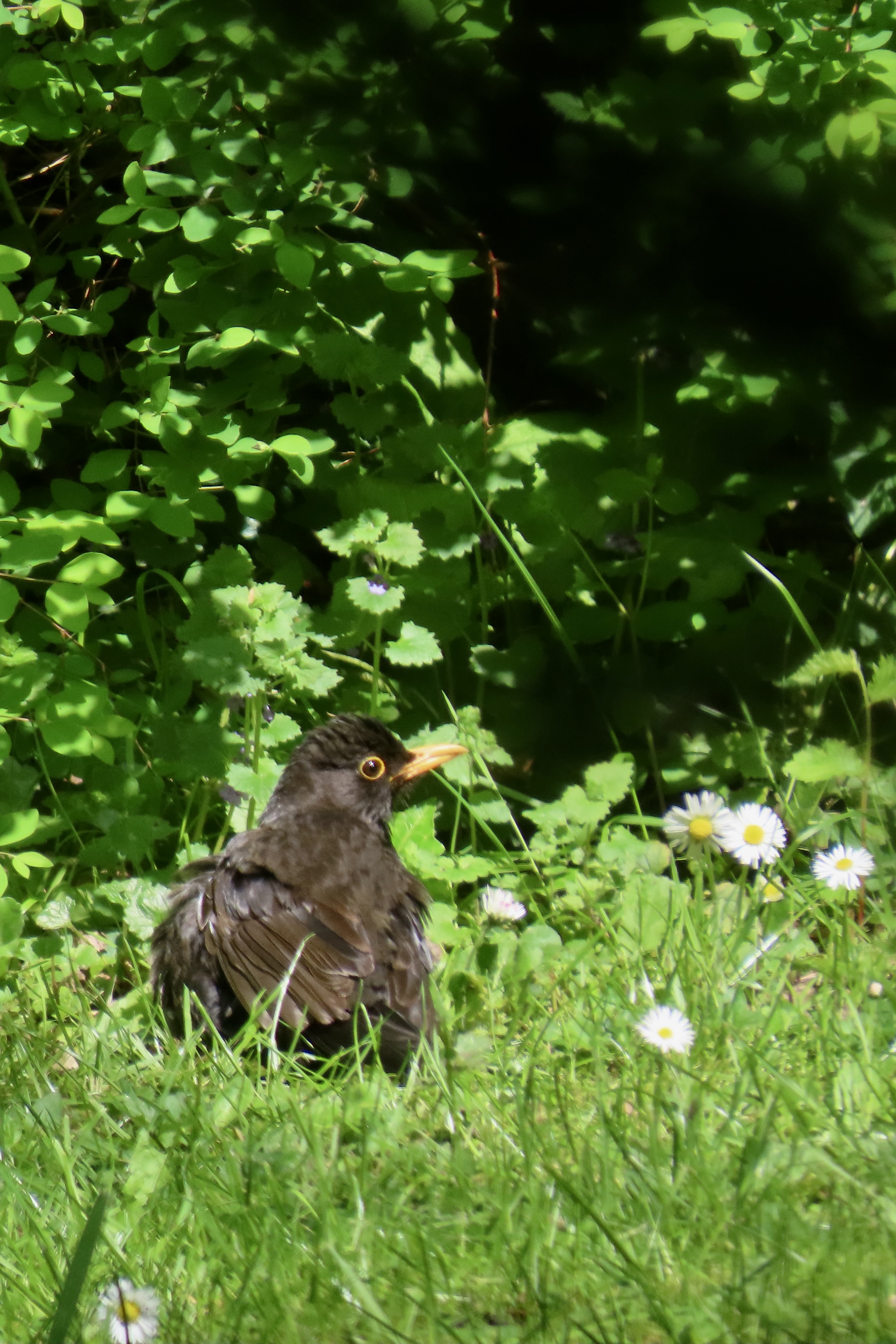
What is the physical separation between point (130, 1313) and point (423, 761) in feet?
5.76

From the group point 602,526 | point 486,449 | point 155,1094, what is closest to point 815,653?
point 602,526

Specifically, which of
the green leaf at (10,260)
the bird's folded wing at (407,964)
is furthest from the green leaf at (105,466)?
the bird's folded wing at (407,964)

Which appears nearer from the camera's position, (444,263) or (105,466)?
(444,263)

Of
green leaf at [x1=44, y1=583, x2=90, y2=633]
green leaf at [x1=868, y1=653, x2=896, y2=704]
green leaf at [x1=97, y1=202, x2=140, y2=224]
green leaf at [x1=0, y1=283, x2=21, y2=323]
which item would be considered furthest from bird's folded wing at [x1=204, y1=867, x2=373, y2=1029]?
green leaf at [x1=97, y1=202, x2=140, y2=224]

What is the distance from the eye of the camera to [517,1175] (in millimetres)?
1926

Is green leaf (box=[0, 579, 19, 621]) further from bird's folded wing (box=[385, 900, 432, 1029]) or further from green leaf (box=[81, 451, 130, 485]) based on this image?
bird's folded wing (box=[385, 900, 432, 1029])

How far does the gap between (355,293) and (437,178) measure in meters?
0.38

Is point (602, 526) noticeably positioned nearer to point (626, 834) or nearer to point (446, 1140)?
point (626, 834)

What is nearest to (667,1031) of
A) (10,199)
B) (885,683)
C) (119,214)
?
(885,683)

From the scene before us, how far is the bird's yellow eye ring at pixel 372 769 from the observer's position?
3328 millimetres

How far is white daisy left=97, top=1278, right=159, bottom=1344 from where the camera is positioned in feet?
5.61

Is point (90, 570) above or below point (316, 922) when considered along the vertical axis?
above

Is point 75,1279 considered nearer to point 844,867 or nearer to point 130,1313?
point 130,1313

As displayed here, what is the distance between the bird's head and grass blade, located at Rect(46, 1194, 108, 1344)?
5.34ft
